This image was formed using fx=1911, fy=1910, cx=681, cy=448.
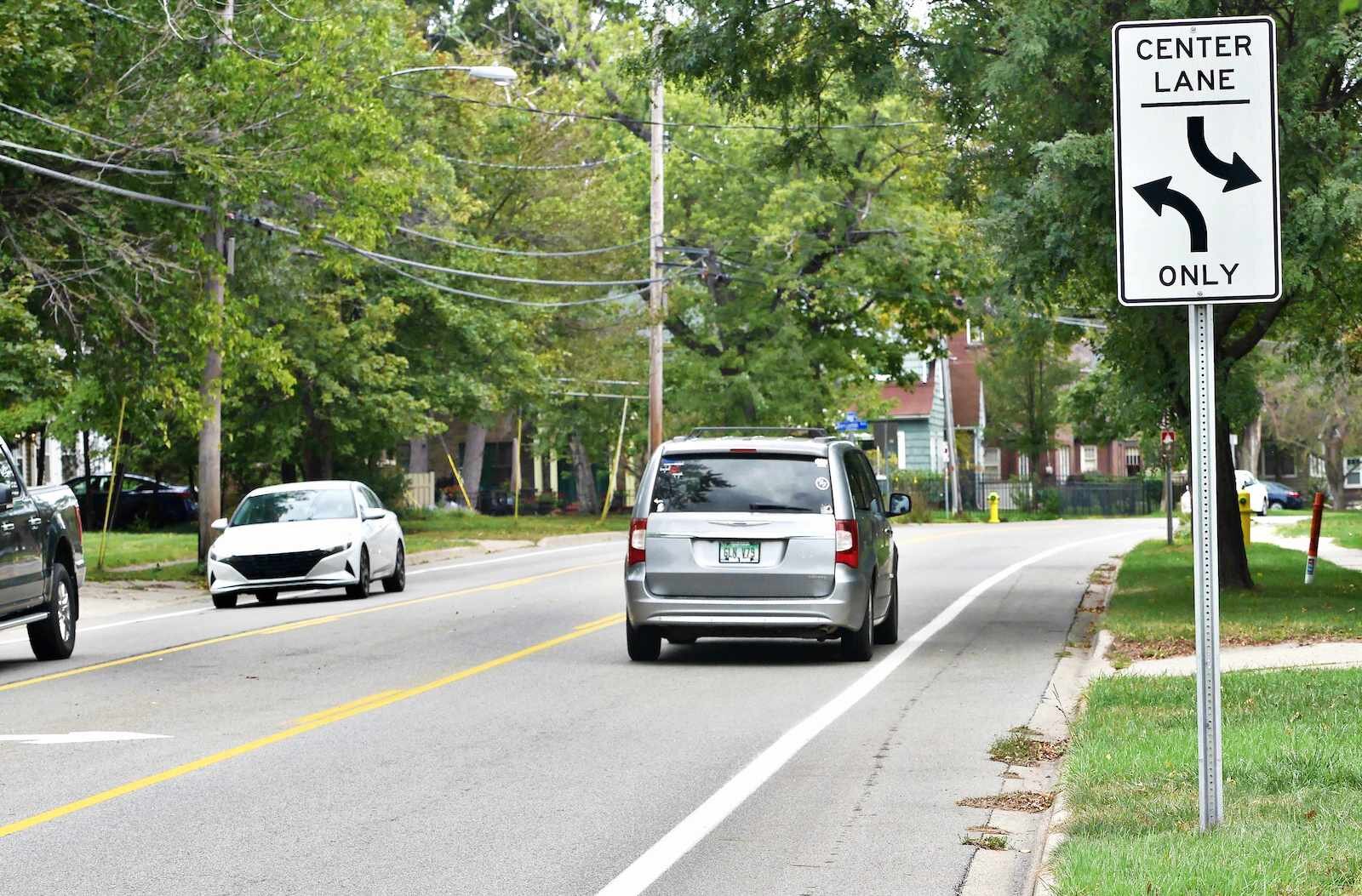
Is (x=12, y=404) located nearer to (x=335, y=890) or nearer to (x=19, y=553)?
(x=19, y=553)

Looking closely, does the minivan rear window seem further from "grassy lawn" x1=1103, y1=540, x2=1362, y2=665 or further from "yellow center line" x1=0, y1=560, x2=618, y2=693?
"yellow center line" x1=0, y1=560, x2=618, y2=693

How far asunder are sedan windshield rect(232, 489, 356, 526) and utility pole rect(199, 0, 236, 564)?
303 centimetres

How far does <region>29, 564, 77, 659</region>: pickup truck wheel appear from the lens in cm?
1648

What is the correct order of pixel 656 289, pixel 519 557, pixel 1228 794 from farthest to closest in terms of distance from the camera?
pixel 656 289 < pixel 519 557 < pixel 1228 794

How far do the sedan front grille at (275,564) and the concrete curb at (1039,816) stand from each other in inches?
417

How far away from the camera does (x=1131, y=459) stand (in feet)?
302

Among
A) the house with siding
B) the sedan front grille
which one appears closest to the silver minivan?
the sedan front grille

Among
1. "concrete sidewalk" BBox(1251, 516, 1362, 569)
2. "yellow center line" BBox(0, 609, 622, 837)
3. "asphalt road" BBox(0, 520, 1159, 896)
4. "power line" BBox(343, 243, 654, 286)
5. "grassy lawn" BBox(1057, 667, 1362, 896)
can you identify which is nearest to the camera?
"grassy lawn" BBox(1057, 667, 1362, 896)

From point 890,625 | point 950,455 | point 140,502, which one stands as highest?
point 950,455

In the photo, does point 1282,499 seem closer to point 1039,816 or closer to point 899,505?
point 899,505

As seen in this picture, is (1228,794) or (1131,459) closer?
(1228,794)

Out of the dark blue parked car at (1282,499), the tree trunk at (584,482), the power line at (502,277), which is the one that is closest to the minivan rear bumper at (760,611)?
the power line at (502,277)

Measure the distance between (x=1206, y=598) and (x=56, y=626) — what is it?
1191 centimetres

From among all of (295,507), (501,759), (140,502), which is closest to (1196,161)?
(501,759)
